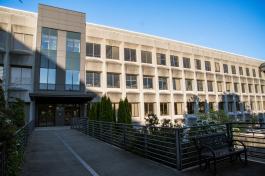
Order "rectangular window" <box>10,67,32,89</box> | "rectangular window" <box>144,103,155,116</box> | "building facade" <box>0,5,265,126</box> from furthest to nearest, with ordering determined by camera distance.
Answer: "rectangular window" <box>144,103,155,116</box> → "building facade" <box>0,5,265,126</box> → "rectangular window" <box>10,67,32,89</box>

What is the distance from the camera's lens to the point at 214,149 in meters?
6.00

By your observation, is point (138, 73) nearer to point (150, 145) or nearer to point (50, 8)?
point (50, 8)

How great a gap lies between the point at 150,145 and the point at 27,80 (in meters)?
19.7

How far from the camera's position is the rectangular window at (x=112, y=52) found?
25.7 metres

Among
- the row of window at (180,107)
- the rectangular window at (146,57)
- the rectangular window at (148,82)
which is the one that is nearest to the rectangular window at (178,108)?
the row of window at (180,107)

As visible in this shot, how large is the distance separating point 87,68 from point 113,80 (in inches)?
144

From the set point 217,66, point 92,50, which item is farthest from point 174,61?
point 92,50

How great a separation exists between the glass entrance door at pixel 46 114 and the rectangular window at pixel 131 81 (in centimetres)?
993

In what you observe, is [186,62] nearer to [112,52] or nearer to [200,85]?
[200,85]

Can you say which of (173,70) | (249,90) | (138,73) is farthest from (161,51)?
(249,90)

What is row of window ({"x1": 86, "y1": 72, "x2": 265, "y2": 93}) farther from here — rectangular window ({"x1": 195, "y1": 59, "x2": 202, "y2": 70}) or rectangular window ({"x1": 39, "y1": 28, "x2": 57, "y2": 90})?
rectangular window ({"x1": 39, "y1": 28, "x2": 57, "y2": 90})

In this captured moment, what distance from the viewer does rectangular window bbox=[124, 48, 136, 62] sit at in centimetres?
2695

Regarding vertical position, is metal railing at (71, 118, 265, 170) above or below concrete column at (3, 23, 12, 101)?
below

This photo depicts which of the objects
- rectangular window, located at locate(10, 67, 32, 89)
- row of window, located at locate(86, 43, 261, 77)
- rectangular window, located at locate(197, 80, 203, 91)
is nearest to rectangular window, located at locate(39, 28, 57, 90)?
rectangular window, located at locate(10, 67, 32, 89)
